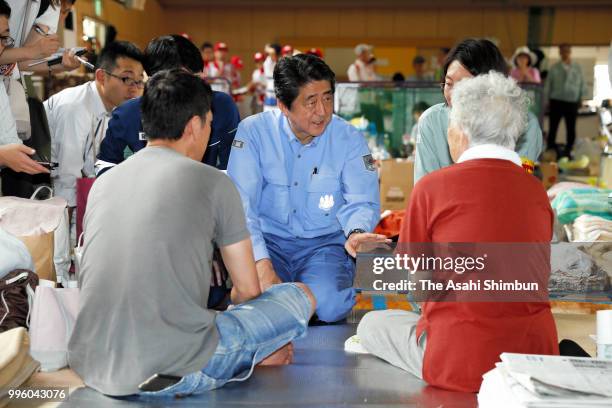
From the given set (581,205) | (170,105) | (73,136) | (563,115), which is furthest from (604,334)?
(563,115)

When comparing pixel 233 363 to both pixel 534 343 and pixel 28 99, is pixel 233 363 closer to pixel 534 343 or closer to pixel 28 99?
pixel 534 343

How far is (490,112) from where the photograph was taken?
2346 mm

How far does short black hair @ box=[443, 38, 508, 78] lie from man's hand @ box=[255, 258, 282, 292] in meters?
1.21

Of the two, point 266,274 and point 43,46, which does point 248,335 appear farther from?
point 43,46

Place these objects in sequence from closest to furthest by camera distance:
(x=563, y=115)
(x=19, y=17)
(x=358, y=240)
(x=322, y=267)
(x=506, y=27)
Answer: (x=358, y=240) < (x=322, y=267) < (x=19, y=17) < (x=563, y=115) < (x=506, y=27)

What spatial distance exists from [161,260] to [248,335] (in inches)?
16.2

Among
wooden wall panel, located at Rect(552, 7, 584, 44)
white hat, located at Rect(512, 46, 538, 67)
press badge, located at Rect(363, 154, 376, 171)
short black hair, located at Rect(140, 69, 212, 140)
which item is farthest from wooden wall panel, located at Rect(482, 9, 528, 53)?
short black hair, located at Rect(140, 69, 212, 140)

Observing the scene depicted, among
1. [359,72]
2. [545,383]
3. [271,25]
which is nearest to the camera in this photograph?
[545,383]

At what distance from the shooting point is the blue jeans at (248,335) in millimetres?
2461

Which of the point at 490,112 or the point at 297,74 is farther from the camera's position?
the point at 297,74

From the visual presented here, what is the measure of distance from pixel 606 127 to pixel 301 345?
17.3ft

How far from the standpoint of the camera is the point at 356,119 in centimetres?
814

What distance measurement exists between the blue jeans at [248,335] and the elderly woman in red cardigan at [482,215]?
46 cm

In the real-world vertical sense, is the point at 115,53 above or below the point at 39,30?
below
